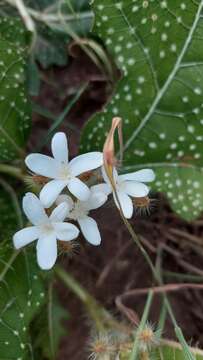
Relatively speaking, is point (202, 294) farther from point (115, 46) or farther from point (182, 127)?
point (115, 46)

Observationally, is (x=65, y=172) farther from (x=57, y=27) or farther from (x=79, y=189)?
(x=57, y=27)

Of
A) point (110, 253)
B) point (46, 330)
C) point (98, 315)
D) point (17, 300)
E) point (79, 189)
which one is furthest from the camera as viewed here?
point (110, 253)

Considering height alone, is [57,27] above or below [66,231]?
above

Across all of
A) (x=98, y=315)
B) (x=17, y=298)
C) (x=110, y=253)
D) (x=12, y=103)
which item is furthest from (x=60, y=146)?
(x=110, y=253)

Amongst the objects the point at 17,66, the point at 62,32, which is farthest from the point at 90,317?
the point at 62,32

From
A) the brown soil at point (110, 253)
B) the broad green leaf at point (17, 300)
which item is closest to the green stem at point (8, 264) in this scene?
the broad green leaf at point (17, 300)

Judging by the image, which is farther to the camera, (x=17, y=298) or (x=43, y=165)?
(x=17, y=298)

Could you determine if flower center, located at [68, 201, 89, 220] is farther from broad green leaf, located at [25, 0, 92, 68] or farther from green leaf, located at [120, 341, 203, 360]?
broad green leaf, located at [25, 0, 92, 68]

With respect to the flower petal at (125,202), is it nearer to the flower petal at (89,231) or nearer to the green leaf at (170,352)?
the flower petal at (89,231)
